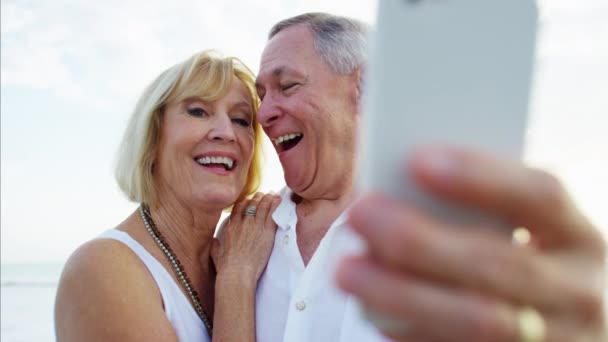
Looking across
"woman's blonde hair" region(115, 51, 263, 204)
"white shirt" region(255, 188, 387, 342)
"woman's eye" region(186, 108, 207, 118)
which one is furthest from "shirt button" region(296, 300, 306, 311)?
"woman's eye" region(186, 108, 207, 118)

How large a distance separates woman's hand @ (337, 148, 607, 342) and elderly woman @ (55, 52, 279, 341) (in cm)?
175

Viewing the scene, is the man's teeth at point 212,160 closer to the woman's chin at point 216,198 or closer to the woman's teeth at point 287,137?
the woman's chin at point 216,198

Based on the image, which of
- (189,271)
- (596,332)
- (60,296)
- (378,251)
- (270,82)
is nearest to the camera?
(378,251)

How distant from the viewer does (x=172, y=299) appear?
2314mm

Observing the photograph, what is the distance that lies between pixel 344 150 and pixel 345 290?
2.24 m

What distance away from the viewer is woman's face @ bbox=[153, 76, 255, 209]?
2.64 metres

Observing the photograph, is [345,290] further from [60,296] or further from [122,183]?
[122,183]

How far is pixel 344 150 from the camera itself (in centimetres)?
277

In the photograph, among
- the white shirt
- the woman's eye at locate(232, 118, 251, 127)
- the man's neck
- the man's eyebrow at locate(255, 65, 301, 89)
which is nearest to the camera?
the white shirt

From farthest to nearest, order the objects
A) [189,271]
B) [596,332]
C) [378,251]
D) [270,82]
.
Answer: [270,82] < [189,271] < [596,332] < [378,251]

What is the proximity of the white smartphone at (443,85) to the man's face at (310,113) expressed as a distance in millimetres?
2111

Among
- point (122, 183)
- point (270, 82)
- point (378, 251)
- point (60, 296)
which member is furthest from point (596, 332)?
point (122, 183)

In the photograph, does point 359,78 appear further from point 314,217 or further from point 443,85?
point 443,85

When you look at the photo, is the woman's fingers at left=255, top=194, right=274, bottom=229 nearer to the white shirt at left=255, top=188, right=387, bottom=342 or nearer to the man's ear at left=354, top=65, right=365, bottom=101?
the white shirt at left=255, top=188, right=387, bottom=342
